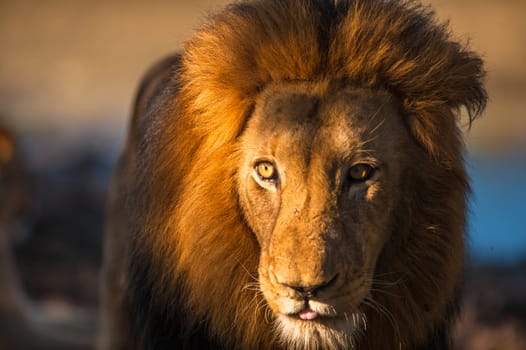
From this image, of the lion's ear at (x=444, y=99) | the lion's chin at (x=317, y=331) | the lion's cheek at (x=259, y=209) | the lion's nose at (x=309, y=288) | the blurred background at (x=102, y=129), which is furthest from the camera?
the blurred background at (x=102, y=129)

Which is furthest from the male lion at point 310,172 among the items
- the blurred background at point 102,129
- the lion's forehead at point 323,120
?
the blurred background at point 102,129

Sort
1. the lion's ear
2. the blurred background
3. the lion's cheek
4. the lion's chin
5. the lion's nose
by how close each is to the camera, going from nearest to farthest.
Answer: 1. the lion's nose
2. the lion's chin
3. the lion's cheek
4. the lion's ear
5. the blurred background

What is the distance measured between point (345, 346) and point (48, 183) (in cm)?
634

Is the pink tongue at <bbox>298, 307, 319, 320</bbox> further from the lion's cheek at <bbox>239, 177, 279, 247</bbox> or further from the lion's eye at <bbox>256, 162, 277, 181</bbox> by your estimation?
the lion's eye at <bbox>256, 162, 277, 181</bbox>

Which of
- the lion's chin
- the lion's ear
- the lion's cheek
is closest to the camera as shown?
the lion's chin

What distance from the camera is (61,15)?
1227cm

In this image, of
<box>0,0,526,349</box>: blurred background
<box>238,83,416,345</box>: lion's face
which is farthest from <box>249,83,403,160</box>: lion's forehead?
<box>0,0,526,349</box>: blurred background

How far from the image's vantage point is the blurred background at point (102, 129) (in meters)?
7.10

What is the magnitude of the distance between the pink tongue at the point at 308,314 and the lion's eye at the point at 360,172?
0.38 m

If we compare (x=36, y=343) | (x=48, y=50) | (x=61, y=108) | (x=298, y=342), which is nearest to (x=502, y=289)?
(x=36, y=343)

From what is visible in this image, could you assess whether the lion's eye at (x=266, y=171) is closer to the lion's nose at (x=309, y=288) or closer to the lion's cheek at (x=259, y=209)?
the lion's cheek at (x=259, y=209)

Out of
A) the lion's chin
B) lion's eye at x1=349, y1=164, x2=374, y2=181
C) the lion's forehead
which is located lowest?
the lion's chin

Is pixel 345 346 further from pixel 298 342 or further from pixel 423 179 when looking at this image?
pixel 423 179

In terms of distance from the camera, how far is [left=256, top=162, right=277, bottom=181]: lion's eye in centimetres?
319
